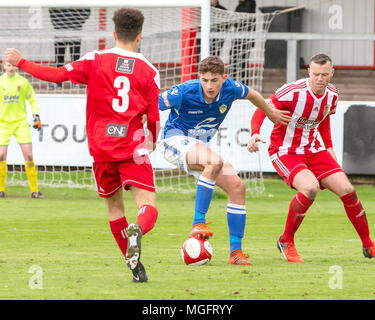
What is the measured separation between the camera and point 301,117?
7.77 metres

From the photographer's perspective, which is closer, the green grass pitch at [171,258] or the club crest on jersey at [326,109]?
the green grass pitch at [171,258]

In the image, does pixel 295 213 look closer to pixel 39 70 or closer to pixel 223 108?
pixel 223 108

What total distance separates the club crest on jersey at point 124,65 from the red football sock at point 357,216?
8.31 ft

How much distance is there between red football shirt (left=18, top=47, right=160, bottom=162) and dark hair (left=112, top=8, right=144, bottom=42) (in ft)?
0.34

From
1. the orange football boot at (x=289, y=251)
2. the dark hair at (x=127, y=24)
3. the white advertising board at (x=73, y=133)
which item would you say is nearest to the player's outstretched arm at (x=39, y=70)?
the dark hair at (x=127, y=24)

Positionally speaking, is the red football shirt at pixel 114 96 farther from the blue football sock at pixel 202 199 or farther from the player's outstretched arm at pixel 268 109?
the player's outstretched arm at pixel 268 109

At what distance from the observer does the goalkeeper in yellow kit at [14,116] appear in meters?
12.9

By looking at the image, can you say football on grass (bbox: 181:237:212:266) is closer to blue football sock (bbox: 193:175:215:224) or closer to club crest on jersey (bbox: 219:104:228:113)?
blue football sock (bbox: 193:175:215:224)

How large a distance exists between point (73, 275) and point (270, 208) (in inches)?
237

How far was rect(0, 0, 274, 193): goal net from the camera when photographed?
13992 millimetres

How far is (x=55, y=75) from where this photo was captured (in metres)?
5.73

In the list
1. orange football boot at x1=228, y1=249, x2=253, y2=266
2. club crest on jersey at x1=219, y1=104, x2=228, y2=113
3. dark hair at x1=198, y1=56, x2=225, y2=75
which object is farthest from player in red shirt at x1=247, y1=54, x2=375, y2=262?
dark hair at x1=198, y1=56, x2=225, y2=75

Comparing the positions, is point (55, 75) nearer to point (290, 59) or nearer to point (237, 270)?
point (237, 270)

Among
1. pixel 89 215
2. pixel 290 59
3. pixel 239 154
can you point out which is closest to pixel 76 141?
pixel 239 154
